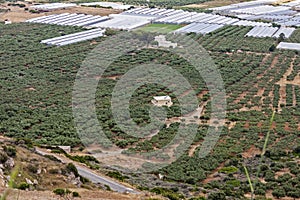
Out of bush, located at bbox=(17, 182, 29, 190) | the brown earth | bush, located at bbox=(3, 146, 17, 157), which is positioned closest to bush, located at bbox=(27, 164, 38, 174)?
bush, located at bbox=(3, 146, 17, 157)

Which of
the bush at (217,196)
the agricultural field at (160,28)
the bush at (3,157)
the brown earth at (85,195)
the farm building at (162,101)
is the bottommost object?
the farm building at (162,101)

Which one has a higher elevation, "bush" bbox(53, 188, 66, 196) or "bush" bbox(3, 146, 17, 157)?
"bush" bbox(3, 146, 17, 157)

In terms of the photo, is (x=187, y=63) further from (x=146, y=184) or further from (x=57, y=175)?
(x=57, y=175)

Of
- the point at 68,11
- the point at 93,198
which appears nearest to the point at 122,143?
the point at 93,198

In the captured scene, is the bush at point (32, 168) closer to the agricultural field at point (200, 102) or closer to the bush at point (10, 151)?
the bush at point (10, 151)

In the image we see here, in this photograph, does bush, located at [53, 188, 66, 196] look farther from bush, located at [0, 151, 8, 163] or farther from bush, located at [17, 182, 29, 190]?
bush, located at [0, 151, 8, 163]

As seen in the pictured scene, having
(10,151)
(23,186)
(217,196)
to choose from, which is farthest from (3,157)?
(217,196)

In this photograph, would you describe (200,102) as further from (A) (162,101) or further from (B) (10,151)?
(B) (10,151)

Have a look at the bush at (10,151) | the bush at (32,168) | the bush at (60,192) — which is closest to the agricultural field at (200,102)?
the bush at (32,168)
